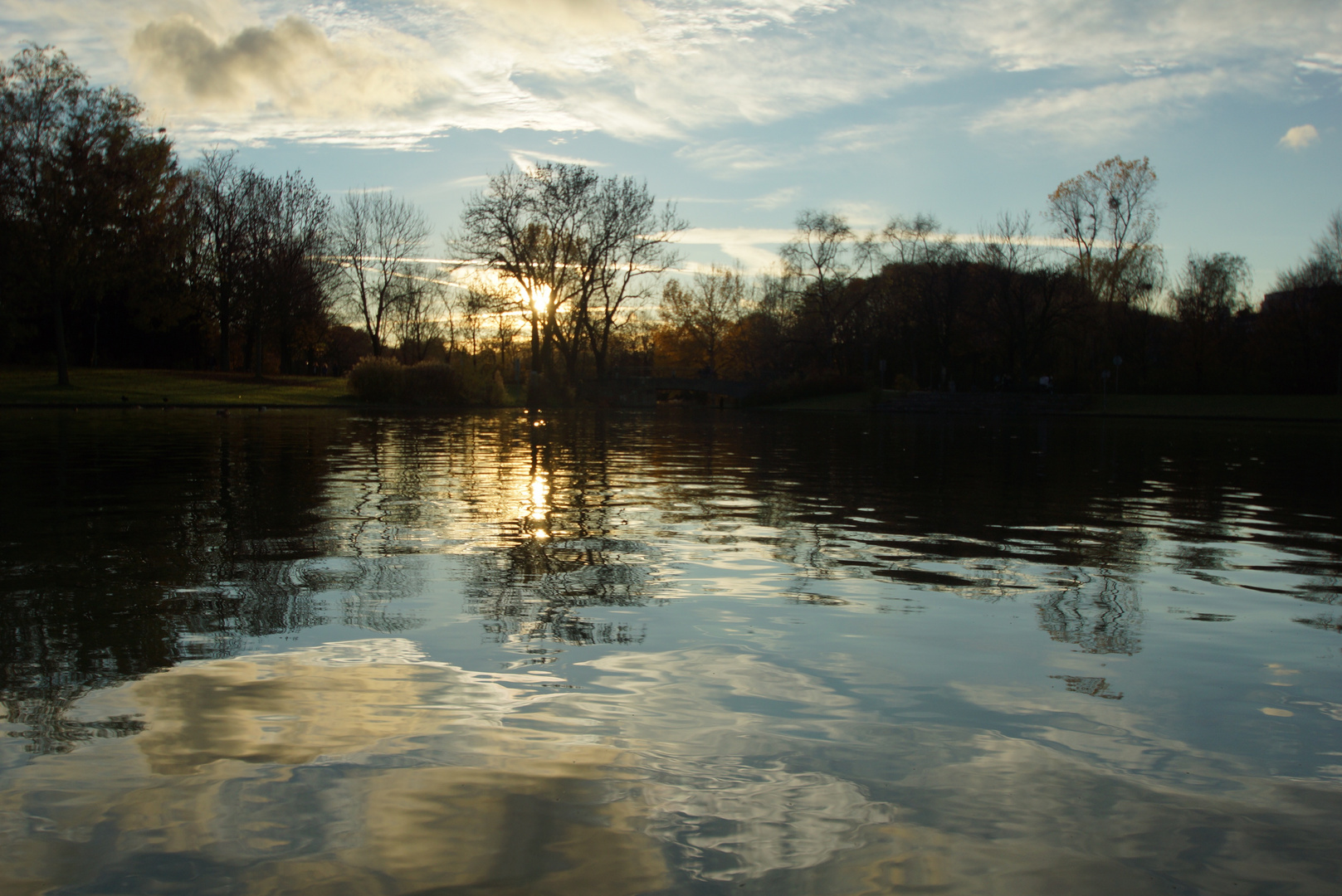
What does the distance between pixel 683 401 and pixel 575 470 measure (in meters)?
78.8

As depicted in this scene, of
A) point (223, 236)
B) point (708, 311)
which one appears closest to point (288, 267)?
point (223, 236)

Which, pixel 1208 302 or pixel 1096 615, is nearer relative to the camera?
pixel 1096 615

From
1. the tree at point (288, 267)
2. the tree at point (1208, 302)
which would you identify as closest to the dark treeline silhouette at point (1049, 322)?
the tree at point (1208, 302)

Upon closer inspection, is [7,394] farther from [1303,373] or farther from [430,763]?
[1303,373]

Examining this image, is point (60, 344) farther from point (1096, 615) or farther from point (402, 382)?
point (1096, 615)

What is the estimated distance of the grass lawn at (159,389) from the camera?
153ft

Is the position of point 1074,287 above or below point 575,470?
above

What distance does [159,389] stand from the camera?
5231 cm

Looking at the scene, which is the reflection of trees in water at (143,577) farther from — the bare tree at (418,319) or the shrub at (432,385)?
the bare tree at (418,319)

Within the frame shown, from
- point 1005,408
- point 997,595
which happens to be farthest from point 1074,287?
point 997,595

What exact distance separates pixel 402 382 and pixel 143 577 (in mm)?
49491

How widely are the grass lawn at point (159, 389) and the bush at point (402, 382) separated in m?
1.51

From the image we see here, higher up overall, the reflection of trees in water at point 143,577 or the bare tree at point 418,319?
the bare tree at point 418,319

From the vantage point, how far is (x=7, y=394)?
45.8 meters
